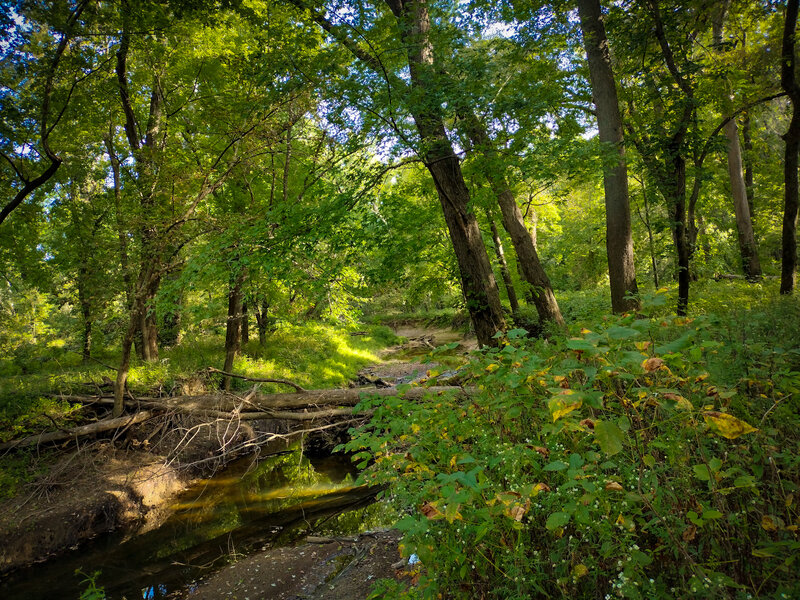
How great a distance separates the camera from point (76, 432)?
21.9 ft

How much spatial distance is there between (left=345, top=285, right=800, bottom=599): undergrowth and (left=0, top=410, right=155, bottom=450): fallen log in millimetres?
6438

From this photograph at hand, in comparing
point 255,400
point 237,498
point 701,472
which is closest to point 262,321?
point 255,400

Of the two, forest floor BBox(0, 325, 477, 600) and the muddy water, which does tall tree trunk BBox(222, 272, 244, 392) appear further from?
the muddy water

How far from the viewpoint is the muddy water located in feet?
15.2

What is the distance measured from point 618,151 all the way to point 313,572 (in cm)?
761

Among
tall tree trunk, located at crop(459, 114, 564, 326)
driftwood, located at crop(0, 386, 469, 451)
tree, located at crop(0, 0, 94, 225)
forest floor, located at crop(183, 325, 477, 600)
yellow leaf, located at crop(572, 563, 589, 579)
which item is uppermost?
tree, located at crop(0, 0, 94, 225)

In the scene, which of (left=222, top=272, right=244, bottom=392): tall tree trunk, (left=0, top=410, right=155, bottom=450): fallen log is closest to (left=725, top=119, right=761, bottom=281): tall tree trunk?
(left=222, top=272, right=244, bottom=392): tall tree trunk

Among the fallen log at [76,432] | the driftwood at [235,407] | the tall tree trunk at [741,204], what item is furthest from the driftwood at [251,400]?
the tall tree trunk at [741,204]

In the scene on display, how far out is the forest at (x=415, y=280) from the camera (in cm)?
197

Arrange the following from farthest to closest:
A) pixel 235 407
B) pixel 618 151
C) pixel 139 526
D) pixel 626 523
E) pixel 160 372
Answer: pixel 160 372
pixel 235 407
pixel 618 151
pixel 139 526
pixel 626 523

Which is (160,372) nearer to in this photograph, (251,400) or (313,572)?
(251,400)

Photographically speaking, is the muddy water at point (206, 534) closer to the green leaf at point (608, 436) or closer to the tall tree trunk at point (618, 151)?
the green leaf at point (608, 436)

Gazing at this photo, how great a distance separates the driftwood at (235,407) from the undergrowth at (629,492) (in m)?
4.51

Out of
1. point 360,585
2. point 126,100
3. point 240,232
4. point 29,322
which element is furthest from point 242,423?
point 29,322
